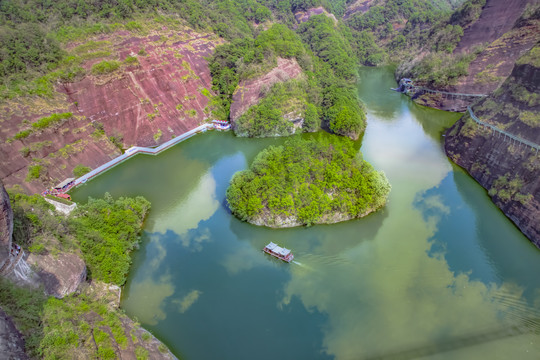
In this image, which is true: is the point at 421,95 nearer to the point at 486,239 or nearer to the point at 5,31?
the point at 486,239

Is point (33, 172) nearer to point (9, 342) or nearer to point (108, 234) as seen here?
point (108, 234)

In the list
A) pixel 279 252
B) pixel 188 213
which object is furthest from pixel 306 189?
pixel 188 213

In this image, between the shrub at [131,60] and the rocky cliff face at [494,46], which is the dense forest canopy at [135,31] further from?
the rocky cliff face at [494,46]

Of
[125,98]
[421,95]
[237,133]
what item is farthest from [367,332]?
[421,95]

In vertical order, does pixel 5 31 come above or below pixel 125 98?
above

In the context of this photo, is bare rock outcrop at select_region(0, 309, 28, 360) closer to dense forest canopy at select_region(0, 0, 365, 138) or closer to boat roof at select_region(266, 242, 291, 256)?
boat roof at select_region(266, 242, 291, 256)

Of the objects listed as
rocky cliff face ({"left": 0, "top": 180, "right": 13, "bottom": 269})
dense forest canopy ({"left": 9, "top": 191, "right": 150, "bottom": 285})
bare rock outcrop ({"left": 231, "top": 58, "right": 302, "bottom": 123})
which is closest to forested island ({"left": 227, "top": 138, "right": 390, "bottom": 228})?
dense forest canopy ({"left": 9, "top": 191, "right": 150, "bottom": 285})

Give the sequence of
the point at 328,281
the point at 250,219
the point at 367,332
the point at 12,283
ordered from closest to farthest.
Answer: the point at 12,283 → the point at 367,332 → the point at 328,281 → the point at 250,219
